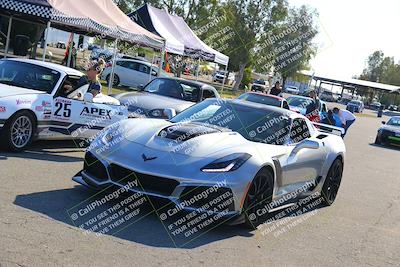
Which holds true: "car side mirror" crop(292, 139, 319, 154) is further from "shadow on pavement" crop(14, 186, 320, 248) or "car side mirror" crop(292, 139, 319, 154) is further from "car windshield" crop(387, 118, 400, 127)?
"car windshield" crop(387, 118, 400, 127)

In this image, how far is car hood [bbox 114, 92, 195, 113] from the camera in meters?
12.4

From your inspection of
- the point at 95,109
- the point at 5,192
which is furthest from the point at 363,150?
the point at 5,192

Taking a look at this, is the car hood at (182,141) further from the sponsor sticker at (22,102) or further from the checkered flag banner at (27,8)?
the checkered flag banner at (27,8)

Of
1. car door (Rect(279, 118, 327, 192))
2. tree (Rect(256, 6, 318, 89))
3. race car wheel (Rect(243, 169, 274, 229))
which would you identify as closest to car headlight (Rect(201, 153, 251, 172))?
race car wheel (Rect(243, 169, 274, 229))

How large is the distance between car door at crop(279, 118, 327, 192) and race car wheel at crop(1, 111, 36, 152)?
3.80 meters

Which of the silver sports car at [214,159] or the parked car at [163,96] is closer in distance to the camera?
the silver sports car at [214,159]

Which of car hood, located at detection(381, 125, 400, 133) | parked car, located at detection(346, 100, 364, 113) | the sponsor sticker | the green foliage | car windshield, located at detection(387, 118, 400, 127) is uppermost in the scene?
the sponsor sticker

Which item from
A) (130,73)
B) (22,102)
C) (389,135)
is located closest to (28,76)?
(22,102)

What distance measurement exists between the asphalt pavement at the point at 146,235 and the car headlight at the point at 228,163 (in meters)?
0.68

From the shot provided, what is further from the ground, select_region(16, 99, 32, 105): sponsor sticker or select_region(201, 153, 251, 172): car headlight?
select_region(201, 153, 251, 172): car headlight

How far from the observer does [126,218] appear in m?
5.53

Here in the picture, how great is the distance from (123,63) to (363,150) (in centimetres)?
1393

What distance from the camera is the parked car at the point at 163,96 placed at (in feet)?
40.5

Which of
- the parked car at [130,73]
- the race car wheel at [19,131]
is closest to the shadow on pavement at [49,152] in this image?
the race car wheel at [19,131]
